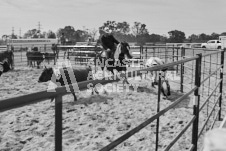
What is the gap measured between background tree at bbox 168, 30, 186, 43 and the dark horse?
4157 cm

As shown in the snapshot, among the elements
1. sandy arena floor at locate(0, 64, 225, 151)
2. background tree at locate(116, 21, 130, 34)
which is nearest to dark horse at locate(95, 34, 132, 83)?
sandy arena floor at locate(0, 64, 225, 151)

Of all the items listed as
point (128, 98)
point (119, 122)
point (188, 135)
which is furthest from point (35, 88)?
point (188, 135)

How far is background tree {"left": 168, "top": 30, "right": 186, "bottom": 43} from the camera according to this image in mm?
49506

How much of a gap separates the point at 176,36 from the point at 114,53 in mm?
45943

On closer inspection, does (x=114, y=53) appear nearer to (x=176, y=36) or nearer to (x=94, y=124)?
(x=94, y=124)

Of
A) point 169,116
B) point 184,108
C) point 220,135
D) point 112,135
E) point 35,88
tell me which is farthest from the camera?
point 35,88

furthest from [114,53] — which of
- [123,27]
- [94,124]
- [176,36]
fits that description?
[123,27]

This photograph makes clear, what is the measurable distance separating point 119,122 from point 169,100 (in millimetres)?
2104

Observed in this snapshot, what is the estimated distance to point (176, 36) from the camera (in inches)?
2060

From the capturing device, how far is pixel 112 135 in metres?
4.08

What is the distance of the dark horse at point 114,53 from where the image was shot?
8.20 metres

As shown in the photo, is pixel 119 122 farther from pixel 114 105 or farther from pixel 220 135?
pixel 220 135

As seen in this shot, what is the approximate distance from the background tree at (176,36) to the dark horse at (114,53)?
41570 millimetres

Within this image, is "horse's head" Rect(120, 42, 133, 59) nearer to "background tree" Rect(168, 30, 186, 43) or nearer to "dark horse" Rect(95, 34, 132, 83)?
"dark horse" Rect(95, 34, 132, 83)
